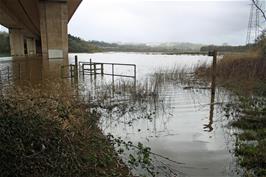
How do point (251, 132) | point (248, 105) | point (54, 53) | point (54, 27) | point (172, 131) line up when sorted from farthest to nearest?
point (54, 53)
point (54, 27)
point (248, 105)
point (172, 131)
point (251, 132)

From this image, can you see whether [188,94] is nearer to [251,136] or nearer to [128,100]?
[128,100]

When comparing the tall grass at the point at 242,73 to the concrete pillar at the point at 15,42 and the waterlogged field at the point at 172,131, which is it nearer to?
the waterlogged field at the point at 172,131

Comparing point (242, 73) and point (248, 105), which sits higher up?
point (242, 73)

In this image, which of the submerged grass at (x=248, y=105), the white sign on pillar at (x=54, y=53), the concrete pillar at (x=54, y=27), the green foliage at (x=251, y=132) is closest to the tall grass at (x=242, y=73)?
the submerged grass at (x=248, y=105)

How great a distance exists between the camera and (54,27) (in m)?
33.2

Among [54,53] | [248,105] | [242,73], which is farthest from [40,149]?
[54,53]

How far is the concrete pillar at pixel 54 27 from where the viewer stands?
32438mm

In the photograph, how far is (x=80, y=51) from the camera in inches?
4296

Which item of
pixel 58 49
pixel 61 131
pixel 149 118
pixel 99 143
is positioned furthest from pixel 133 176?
pixel 58 49

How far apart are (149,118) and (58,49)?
27.2 m

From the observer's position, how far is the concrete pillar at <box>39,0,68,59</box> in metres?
32.4

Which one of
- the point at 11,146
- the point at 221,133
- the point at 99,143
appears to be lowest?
the point at 221,133

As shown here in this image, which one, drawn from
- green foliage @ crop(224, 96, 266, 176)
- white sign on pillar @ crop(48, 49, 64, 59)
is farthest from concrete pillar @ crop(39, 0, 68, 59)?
green foliage @ crop(224, 96, 266, 176)

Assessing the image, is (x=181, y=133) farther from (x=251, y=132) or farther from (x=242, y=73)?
(x=242, y=73)
